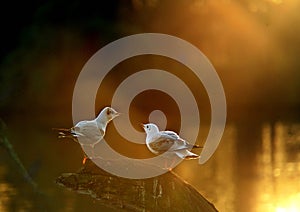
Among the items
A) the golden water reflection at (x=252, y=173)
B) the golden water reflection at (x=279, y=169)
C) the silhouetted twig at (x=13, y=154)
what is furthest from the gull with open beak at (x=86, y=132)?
the golden water reflection at (x=279, y=169)

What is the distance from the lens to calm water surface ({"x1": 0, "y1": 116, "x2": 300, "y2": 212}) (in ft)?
26.7

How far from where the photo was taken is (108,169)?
5.84 m

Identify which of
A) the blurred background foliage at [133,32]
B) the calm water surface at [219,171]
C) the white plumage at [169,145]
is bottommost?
the white plumage at [169,145]

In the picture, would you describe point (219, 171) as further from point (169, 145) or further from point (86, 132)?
point (86, 132)

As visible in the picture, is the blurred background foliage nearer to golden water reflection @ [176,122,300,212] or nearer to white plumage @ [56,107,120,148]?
golden water reflection @ [176,122,300,212]

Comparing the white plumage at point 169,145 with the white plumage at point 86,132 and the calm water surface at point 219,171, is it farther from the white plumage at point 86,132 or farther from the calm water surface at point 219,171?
the calm water surface at point 219,171

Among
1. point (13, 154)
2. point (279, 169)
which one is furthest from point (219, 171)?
point (13, 154)

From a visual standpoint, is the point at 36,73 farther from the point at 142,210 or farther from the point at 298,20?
the point at 142,210

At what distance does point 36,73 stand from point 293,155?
25.0 feet

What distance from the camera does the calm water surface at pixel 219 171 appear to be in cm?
813

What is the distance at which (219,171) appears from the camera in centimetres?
1075

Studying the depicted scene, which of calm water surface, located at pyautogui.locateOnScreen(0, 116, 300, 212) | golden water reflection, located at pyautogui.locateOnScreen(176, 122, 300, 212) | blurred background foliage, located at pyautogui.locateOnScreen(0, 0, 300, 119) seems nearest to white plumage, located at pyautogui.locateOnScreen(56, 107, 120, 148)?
calm water surface, located at pyautogui.locateOnScreen(0, 116, 300, 212)

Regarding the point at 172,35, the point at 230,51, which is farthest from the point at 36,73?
the point at 230,51

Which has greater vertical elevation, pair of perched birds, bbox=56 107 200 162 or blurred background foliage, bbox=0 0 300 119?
blurred background foliage, bbox=0 0 300 119
